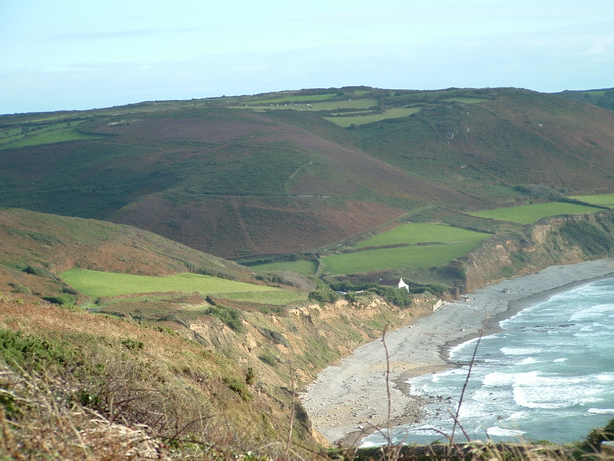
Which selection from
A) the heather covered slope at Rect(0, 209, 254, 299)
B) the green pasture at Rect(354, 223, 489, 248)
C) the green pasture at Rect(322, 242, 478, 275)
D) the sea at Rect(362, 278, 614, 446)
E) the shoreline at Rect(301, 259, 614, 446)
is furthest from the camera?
the green pasture at Rect(354, 223, 489, 248)

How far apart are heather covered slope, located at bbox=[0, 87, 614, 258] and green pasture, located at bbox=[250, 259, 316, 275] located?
3230mm

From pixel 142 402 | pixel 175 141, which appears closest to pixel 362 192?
pixel 175 141

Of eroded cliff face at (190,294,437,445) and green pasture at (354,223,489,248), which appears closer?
eroded cliff face at (190,294,437,445)

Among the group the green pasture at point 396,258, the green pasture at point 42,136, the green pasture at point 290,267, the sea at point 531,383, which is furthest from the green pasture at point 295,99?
the sea at point 531,383

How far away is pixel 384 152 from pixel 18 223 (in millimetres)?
65704

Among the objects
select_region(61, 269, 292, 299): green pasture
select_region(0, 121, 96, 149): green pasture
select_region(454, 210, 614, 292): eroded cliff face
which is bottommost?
select_region(454, 210, 614, 292): eroded cliff face

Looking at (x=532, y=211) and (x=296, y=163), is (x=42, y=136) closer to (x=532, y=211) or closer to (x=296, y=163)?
(x=296, y=163)

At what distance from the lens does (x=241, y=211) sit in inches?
2830

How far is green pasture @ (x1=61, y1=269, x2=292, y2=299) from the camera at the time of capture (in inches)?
1380

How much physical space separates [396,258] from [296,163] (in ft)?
86.8

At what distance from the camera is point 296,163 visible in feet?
272

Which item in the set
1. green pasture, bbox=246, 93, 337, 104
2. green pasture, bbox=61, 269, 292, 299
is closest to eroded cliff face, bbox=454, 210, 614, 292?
green pasture, bbox=61, 269, 292, 299

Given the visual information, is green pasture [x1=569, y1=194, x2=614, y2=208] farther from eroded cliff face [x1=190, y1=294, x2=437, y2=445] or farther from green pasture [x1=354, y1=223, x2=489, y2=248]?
eroded cliff face [x1=190, y1=294, x2=437, y2=445]

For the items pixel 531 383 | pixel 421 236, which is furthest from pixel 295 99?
pixel 531 383
